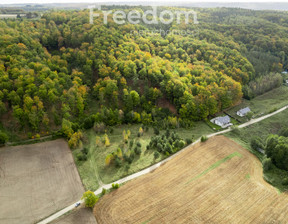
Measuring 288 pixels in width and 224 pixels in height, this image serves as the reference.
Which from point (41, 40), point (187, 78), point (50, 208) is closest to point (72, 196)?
point (50, 208)

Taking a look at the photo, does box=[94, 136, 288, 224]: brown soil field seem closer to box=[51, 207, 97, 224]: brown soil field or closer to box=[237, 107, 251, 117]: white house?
box=[51, 207, 97, 224]: brown soil field

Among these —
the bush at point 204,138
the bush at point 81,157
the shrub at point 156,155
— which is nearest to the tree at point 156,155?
the shrub at point 156,155

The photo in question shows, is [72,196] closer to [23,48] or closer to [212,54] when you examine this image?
[23,48]

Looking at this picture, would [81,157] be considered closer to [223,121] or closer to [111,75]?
[111,75]

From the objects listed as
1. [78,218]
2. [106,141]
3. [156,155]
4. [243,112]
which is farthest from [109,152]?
Answer: [243,112]

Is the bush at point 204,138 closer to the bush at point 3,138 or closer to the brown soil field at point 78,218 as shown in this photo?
the brown soil field at point 78,218
